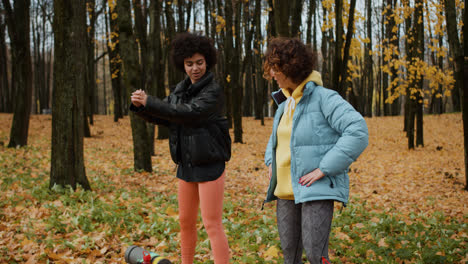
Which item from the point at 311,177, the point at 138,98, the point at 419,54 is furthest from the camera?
the point at 419,54

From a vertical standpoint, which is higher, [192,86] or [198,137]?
[192,86]

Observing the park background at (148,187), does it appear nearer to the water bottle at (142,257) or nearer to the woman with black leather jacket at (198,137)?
the woman with black leather jacket at (198,137)

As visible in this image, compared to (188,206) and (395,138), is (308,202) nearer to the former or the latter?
(188,206)

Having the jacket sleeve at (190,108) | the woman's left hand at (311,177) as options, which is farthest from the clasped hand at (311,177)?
the jacket sleeve at (190,108)

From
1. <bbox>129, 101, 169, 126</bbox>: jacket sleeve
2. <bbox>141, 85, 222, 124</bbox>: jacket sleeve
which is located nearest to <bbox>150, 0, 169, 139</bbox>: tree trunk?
<bbox>129, 101, 169, 126</bbox>: jacket sleeve

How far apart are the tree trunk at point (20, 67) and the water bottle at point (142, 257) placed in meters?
10.4

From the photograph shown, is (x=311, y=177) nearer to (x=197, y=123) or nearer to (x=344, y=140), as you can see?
(x=344, y=140)

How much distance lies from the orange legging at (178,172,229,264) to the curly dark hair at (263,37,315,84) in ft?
3.39

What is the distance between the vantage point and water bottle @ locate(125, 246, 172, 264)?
8.28 feet

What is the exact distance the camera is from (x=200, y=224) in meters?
5.15

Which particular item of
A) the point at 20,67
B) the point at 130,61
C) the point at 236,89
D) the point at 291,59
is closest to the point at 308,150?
the point at 291,59

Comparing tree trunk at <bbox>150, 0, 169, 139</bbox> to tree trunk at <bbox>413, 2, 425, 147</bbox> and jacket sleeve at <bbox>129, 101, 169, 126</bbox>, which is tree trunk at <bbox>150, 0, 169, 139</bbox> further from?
tree trunk at <bbox>413, 2, 425, 147</bbox>

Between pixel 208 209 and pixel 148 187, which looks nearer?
pixel 208 209

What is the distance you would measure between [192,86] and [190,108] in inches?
11.3
